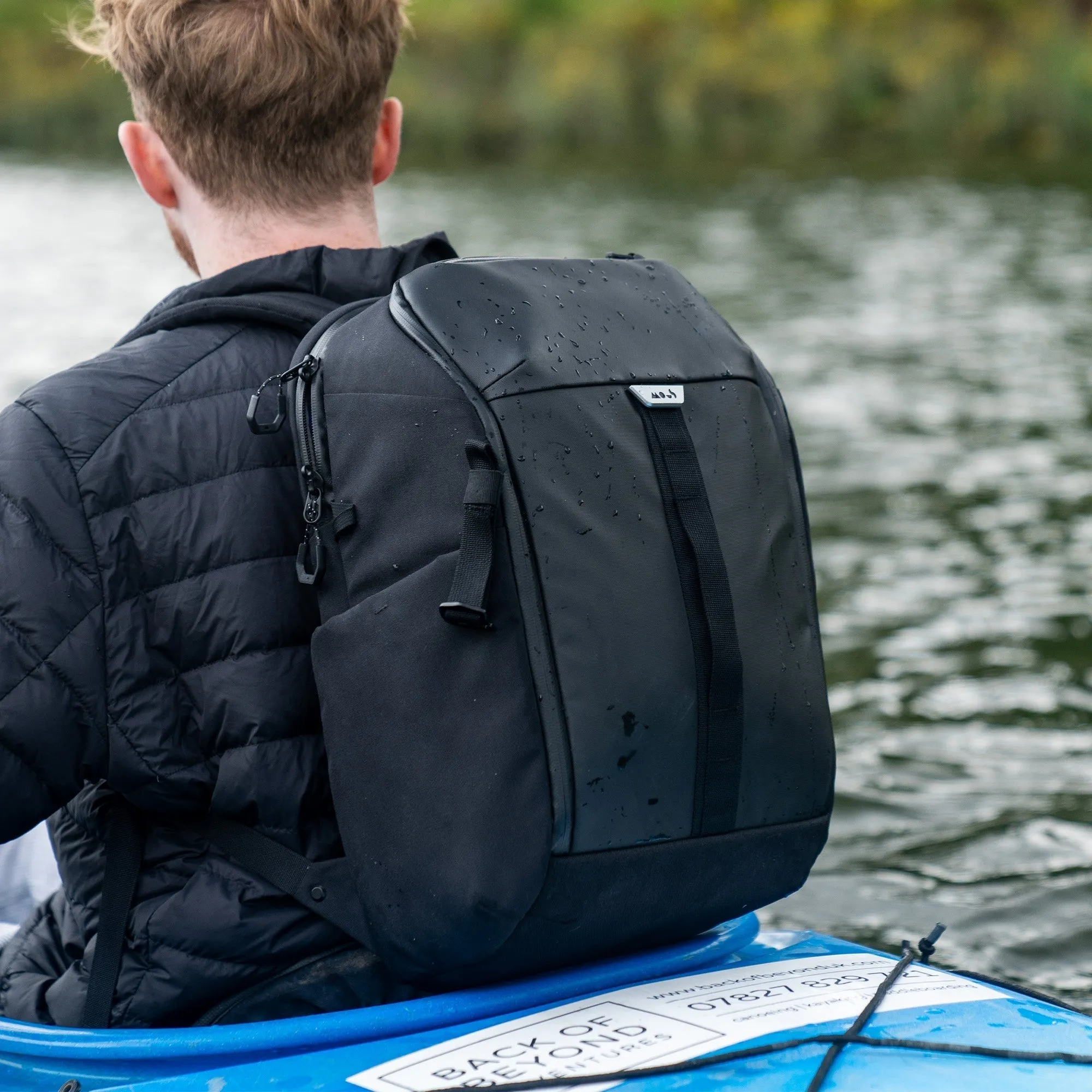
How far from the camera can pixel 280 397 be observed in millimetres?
1694

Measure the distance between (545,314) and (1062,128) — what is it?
25559 mm

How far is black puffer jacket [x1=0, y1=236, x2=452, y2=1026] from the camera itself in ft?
5.38

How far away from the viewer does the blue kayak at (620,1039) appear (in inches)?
60.4

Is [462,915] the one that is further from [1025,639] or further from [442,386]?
[1025,639]

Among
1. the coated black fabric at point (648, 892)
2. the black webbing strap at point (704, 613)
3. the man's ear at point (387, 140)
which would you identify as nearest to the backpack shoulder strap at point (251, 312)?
the man's ear at point (387, 140)

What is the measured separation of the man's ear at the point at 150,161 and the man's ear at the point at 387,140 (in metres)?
0.25

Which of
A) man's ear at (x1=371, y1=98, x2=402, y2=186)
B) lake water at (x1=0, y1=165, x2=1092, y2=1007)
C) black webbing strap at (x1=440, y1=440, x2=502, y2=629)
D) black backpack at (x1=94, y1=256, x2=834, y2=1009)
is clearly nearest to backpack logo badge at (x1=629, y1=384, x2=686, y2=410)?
black backpack at (x1=94, y1=256, x2=834, y2=1009)

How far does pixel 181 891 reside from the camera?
1726mm

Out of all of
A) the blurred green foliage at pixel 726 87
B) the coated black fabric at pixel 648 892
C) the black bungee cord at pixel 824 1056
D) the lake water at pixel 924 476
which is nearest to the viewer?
the black bungee cord at pixel 824 1056

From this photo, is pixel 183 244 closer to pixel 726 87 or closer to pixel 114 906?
pixel 114 906

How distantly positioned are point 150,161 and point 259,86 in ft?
0.62

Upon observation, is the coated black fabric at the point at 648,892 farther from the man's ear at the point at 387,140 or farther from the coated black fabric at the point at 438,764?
the man's ear at the point at 387,140

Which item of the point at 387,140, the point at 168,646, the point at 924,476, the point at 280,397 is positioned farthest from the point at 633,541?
the point at 924,476

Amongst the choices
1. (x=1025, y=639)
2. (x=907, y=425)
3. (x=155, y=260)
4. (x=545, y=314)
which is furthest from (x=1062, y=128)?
(x=545, y=314)
